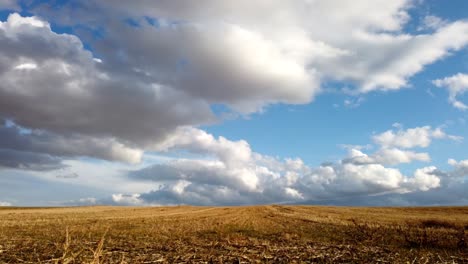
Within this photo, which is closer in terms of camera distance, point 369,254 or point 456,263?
point 456,263

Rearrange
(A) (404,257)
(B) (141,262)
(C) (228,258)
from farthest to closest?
(A) (404,257), (C) (228,258), (B) (141,262)

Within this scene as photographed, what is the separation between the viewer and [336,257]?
48.6 feet

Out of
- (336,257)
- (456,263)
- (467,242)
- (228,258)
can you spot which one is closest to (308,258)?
(336,257)

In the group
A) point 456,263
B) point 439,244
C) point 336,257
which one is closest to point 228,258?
point 336,257

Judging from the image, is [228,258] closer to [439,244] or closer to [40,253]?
[40,253]

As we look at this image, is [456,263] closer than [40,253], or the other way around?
[456,263]

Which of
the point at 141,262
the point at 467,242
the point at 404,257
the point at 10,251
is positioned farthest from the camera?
the point at 467,242

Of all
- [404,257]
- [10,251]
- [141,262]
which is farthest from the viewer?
[10,251]

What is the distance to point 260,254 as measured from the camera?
49.6 feet

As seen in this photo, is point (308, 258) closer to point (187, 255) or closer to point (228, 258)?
point (228, 258)

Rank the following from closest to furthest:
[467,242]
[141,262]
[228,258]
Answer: [141,262]
[228,258]
[467,242]

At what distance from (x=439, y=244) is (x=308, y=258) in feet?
36.3

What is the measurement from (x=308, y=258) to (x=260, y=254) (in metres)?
1.75

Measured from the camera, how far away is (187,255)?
14859mm
